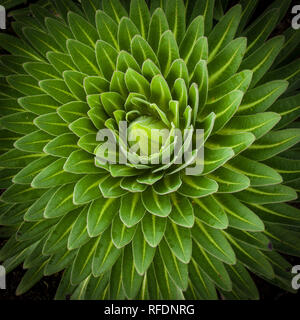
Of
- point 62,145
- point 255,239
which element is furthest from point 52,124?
point 255,239

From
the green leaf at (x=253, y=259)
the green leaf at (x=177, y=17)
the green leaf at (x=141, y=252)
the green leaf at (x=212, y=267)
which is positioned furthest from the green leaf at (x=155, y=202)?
the green leaf at (x=177, y=17)

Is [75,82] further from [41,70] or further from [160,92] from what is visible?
[160,92]

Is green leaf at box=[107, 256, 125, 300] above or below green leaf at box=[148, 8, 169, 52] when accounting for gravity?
below

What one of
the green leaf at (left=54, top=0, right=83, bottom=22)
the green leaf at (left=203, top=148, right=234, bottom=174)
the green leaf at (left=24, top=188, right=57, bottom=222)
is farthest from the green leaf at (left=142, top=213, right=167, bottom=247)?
the green leaf at (left=54, top=0, right=83, bottom=22)

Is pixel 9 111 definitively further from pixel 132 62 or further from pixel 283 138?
pixel 283 138

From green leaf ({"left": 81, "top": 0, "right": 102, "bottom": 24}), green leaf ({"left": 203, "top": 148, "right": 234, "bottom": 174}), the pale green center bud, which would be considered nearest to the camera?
green leaf ({"left": 203, "top": 148, "right": 234, "bottom": 174})

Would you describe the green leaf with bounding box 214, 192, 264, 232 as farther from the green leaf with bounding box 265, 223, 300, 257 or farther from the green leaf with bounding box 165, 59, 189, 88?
the green leaf with bounding box 165, 59, 189, 88

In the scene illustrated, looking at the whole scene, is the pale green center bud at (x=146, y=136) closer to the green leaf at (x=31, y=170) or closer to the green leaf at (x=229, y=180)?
the green leaf at (x=229, y=180)
